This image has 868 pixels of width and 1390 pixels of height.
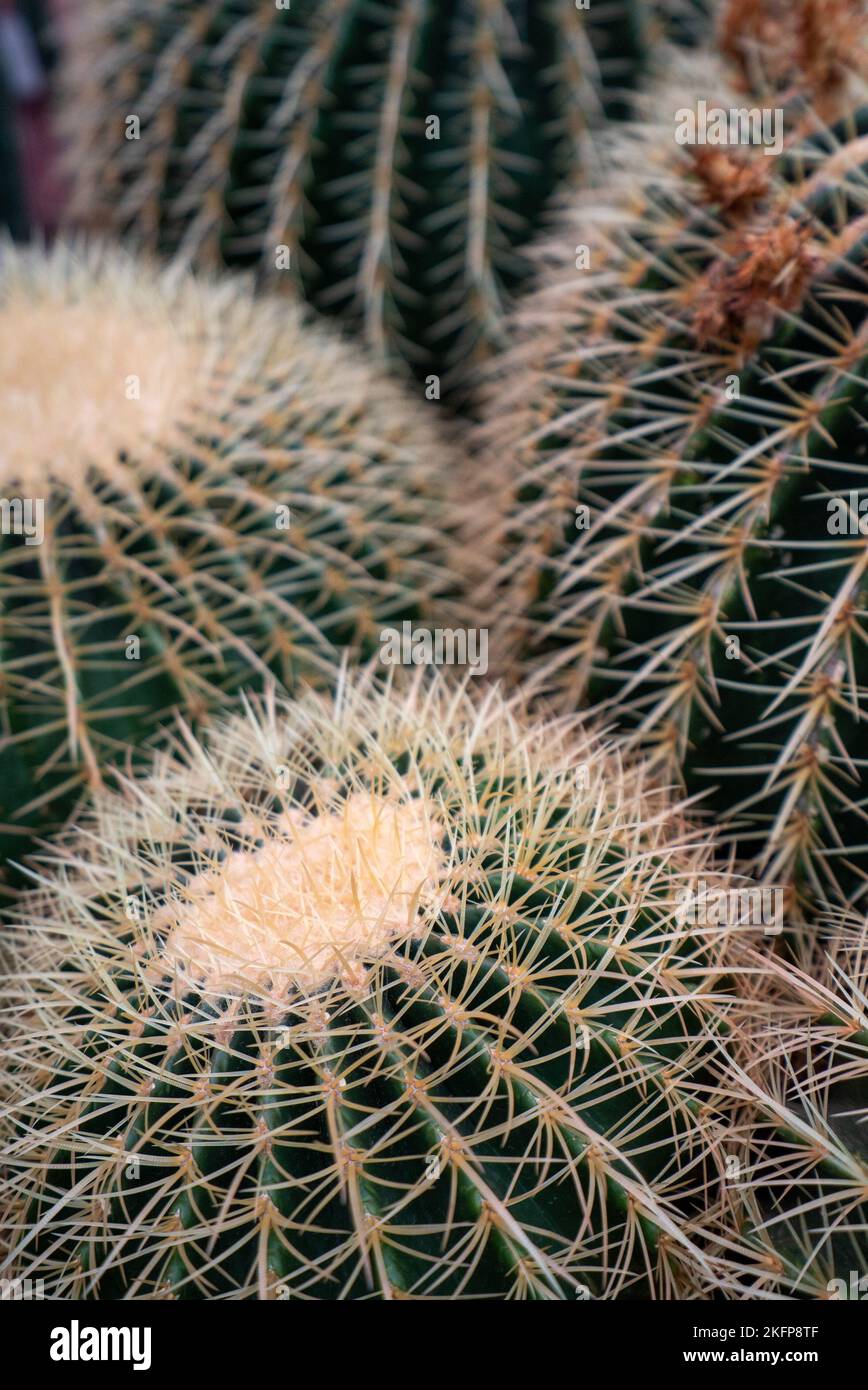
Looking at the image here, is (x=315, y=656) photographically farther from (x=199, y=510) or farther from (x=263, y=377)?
(x=263, y=377)

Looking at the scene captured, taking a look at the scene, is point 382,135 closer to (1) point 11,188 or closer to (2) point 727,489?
(2) point 727,489

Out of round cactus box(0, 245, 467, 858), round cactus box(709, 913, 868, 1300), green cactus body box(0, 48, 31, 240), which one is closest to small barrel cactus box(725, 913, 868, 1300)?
round cactus box(709, 913, 868, 1300)

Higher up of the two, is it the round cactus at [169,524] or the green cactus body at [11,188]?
the green cactus body at [11,188]

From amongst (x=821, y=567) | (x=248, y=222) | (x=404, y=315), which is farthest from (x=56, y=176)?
(x=821, y=567)

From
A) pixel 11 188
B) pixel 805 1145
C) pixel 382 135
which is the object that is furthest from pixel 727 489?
pixel 11 188

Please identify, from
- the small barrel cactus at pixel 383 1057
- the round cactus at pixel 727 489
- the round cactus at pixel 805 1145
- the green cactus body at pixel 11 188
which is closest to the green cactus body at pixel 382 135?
the round cactus at pixel 727 489

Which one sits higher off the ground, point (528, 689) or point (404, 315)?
point (404, 315)

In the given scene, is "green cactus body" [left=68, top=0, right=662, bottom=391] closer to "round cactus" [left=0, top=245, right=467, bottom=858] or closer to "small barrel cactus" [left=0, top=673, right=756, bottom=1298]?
"round cactus" [left=0, top=245, right=467, bottom=858]

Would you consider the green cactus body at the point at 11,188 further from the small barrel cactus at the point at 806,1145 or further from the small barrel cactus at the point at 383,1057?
the small barrel cactus at the point at 806,1145
